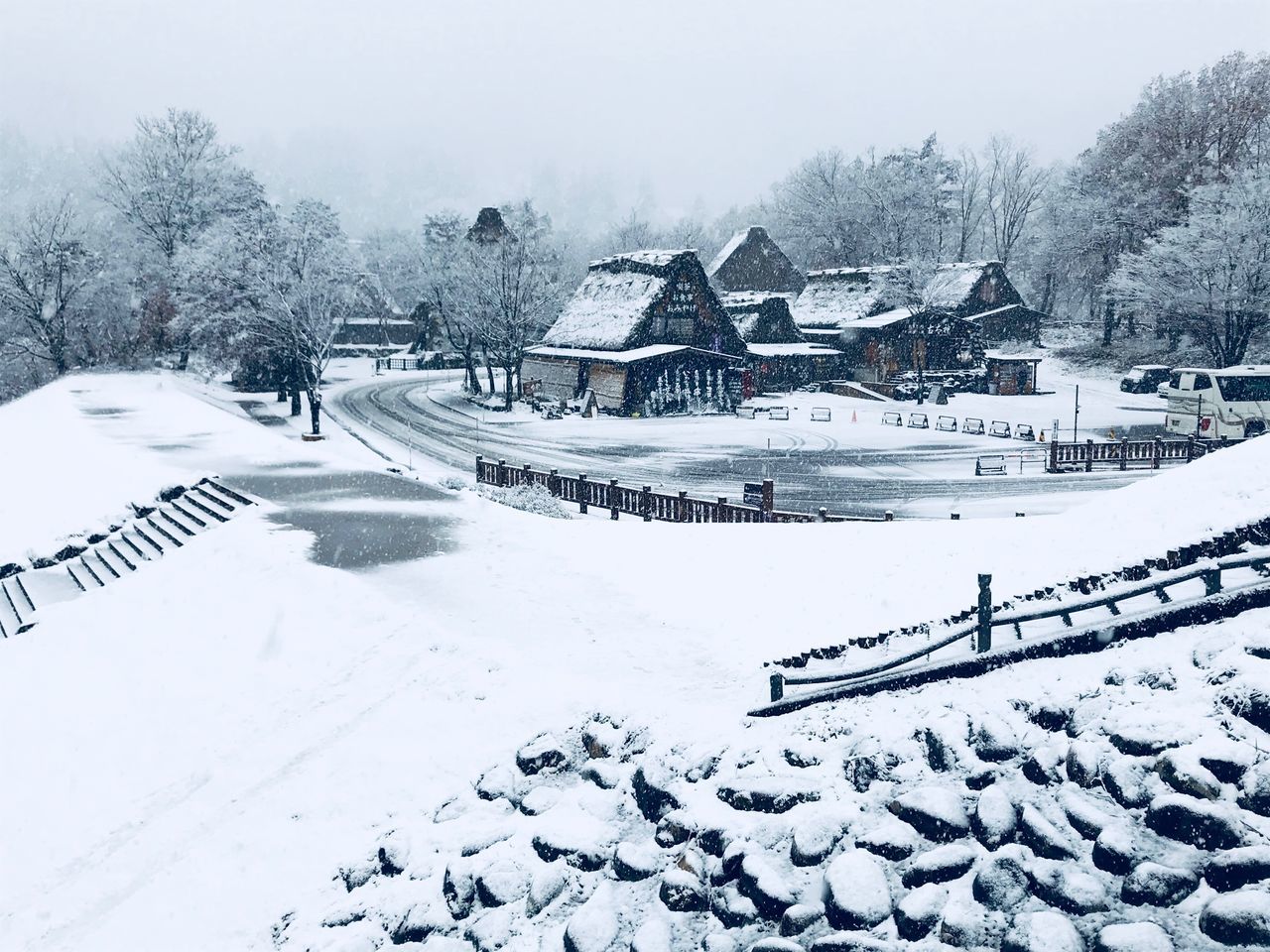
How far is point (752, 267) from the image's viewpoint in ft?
239

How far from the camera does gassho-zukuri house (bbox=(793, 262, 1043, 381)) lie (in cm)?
5612

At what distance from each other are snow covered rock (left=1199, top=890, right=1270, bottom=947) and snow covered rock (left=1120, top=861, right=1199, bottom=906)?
237 mm

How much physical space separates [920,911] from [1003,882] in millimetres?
613

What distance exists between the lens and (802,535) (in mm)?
14859

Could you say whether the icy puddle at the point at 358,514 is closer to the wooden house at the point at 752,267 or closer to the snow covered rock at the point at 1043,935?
the snow covered rock at the point at 1043,935

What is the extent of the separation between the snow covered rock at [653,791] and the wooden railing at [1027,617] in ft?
3.81

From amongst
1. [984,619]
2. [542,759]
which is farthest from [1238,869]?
[542,759]

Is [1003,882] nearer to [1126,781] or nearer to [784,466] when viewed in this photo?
[1126,781]

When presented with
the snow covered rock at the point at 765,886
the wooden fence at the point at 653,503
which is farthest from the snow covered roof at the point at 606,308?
the snow covered rock at the point at 765,886

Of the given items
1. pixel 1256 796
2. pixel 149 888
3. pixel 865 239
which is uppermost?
pixel 865 239

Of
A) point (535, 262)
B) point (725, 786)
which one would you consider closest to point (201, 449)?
point (725, 786)

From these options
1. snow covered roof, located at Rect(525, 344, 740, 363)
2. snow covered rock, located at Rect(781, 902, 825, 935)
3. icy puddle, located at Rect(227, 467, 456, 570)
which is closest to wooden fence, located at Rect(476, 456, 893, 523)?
icy puddle, located at Rect(227, 467, 456, 570)

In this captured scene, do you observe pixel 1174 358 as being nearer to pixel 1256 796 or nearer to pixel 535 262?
pixel 535 262

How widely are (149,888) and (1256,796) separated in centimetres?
924
